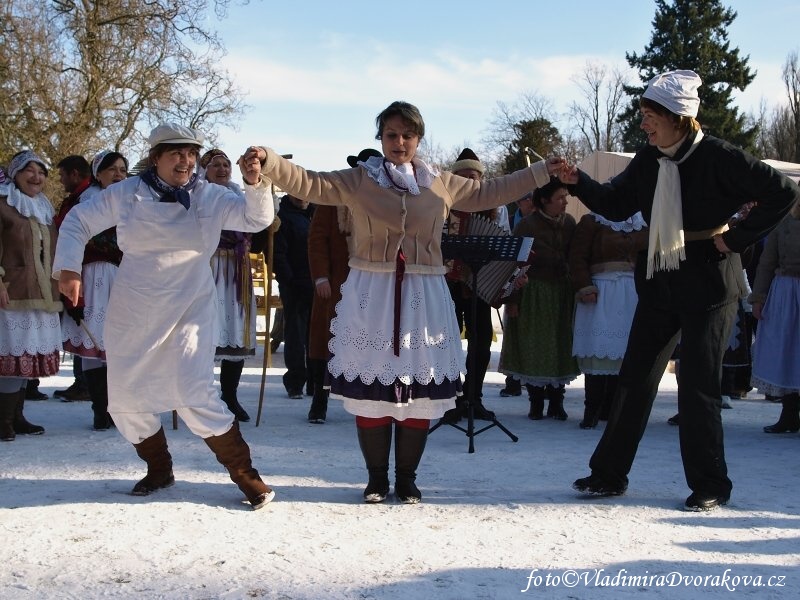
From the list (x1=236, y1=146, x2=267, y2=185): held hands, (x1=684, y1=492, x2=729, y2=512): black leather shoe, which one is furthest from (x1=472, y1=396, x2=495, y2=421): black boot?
(x1=236, y1=146, x2=267, y2=185): held hands

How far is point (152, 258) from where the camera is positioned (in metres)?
4.59

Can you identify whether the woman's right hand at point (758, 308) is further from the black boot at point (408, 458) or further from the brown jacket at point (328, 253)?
the black boot at point (408, 458)

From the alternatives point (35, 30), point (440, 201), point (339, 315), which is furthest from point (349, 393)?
point (35, 30)

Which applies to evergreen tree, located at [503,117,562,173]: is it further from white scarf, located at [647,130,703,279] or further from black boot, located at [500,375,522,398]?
white scarf, located at [647,130,703,279]

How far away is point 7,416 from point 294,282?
290 centimetres

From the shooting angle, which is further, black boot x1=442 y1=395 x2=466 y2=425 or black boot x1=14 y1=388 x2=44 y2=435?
black boot x1=442 y1=395 x2=466 y2=425

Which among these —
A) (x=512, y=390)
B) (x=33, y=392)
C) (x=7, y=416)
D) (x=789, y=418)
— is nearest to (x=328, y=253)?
(x=7, y=416)

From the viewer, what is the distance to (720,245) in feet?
15.0

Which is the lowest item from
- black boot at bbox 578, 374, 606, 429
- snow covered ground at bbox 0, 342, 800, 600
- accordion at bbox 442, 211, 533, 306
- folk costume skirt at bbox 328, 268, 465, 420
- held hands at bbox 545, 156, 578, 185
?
snow covered ground at bbox 0, 342, 800, 600

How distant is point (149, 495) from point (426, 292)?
1.84 m

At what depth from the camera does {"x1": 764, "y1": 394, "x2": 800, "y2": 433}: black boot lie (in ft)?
23.6

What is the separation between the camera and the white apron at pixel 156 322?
14.9 ft

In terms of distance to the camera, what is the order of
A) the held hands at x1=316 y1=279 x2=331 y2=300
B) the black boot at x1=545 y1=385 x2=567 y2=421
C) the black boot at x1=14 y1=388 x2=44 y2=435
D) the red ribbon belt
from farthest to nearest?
the black boot at x1=545 y1=385 x2=567 y2=421
the held hands at x1=316 y1=279 x2=331 y2=300
the black boot at x1=14 y1=388 x2=44 y2=435
the red ribbon belt

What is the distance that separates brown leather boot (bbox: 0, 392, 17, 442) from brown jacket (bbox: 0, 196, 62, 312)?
65 centimetres
